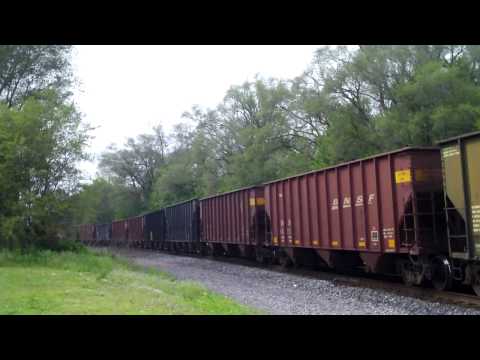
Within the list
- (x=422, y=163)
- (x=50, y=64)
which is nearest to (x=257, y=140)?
(x=50, y=64)

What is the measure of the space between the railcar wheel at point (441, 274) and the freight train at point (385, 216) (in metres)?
0.02

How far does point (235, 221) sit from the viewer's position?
82.0 ft

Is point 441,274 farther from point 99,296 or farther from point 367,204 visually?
point 99,296

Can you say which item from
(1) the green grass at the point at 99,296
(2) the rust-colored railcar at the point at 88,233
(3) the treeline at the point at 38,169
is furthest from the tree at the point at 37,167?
(2) the rust-colored railcar at the point at 88,233

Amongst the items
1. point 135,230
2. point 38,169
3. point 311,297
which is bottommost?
point 311,297

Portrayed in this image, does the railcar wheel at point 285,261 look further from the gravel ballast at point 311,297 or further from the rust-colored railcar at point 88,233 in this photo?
the rust-colored railcar at point 88,233

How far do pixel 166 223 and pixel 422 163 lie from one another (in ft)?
99.0

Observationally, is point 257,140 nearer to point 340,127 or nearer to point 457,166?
point 340,127

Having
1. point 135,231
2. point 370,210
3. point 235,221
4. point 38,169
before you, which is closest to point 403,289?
point 370,210

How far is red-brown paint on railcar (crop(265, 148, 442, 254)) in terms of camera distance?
12141 millimetres

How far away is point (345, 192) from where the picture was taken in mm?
15102

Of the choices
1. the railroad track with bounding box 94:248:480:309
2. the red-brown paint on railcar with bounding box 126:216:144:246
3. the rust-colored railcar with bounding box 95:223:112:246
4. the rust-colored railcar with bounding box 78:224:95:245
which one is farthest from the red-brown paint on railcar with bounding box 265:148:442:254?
the rust-colored railcar with bounding box 78:224:95:245

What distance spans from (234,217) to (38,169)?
929cm

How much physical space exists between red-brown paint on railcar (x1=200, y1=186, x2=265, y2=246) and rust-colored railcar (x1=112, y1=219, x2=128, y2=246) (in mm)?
26798
